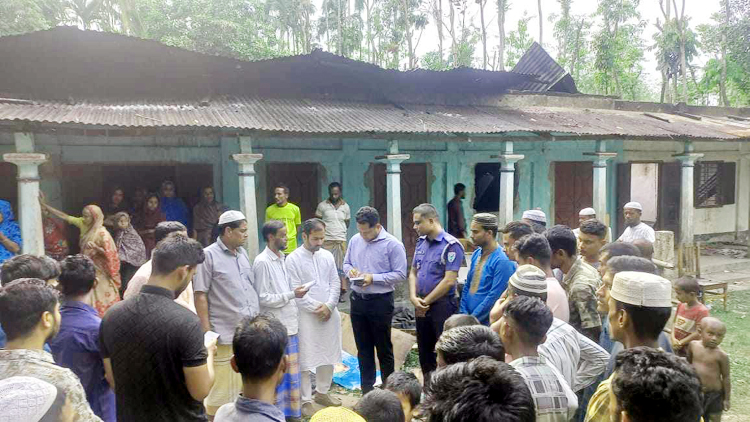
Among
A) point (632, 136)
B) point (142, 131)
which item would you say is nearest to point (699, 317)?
point (142, 131)

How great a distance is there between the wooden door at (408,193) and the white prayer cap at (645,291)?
862 cm

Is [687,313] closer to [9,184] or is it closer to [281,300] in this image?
[281,300]

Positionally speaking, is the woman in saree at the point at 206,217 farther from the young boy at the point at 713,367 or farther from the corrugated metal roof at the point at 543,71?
the corrugated metal roof at the point at 543,71

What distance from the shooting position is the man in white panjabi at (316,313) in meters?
4.55

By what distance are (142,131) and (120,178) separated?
224cm

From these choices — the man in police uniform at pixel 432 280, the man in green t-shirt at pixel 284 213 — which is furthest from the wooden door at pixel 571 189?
the man in police uniform at pixel 432 280

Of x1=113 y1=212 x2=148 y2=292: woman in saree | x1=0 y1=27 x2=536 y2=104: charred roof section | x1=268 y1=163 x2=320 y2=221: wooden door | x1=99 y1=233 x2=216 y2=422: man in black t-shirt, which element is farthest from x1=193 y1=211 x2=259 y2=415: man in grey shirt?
x1=268 y1=163 x2=320 y2=221: wooden door

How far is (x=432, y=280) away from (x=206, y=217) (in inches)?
189

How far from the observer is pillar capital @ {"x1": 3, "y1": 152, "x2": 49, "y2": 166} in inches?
241

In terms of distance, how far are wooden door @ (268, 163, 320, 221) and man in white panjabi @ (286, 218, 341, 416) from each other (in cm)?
519

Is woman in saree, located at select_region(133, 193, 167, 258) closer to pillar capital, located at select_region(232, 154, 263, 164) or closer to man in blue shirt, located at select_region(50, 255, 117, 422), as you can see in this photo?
pillar capital, located at select_region(232, 154, 263, 164)

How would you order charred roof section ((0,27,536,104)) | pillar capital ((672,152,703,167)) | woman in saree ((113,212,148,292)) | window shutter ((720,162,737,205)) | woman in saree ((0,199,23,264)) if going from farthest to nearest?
window shutter ((720,162,737,205)) → pillar capital ((672,152,703,167)) → charred roof section ((0,27,536,104)) → woman in saree ((113,212,148,292)) → woman in saree ((0,199,23,264))

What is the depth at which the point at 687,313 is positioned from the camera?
13.3 feet

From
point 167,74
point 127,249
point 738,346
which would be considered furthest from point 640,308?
point 167,74
